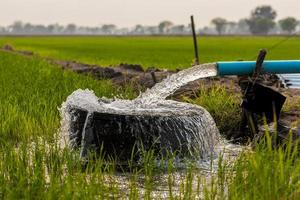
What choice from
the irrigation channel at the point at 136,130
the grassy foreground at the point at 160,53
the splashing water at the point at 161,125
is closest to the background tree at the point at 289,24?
the grassy foreground at the point at 160,53

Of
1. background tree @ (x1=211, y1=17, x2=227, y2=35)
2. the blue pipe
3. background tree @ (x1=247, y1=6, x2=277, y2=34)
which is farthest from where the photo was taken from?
background tree @ (x1=211, y1=17, x2=227, y2=35)

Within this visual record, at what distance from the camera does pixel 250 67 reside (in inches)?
262

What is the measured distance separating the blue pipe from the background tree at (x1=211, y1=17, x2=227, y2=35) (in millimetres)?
135414

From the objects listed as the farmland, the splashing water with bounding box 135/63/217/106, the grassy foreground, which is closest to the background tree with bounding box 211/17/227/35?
the grassy foreground

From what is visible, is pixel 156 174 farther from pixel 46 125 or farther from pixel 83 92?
pixel 83 92

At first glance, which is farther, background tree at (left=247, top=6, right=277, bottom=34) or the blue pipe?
background tree at (left=247, top=6, right=277, bottom=34)

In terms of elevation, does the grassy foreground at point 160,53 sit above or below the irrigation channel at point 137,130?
below

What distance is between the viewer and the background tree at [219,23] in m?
142

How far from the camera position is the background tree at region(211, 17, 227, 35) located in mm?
141613

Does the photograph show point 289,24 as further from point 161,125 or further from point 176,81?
point 161,125

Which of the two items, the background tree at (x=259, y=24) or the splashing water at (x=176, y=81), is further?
the background tree at (x=259, y=24)

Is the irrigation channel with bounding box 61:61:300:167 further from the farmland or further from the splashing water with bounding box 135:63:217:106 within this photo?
the splashing water with bounding box 135:63:217:106

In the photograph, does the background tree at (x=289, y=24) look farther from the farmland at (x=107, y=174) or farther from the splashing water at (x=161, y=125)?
the farmland at (x=107, y=174)

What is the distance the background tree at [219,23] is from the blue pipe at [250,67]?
13541 cm
